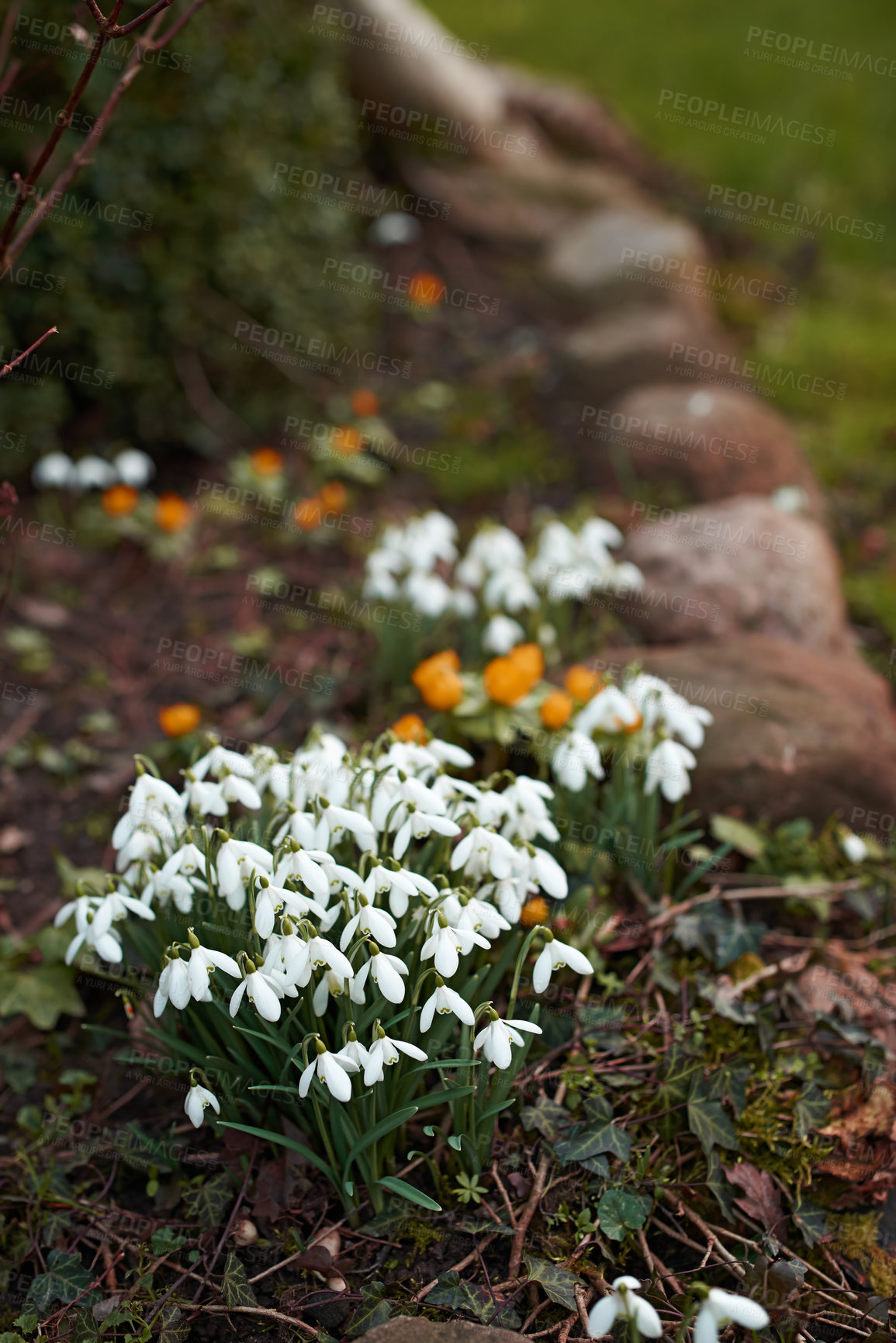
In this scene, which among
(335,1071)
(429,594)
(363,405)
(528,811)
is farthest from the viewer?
(363,405)

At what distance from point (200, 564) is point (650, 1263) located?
3012mm

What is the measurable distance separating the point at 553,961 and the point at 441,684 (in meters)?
0.96

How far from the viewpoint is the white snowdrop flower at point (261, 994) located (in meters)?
1.53

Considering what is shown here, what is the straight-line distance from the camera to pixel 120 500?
374cm

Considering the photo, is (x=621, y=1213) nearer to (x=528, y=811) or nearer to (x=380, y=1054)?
(x=380, y=1054)

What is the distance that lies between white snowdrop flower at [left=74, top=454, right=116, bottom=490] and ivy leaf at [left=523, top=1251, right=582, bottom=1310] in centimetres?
310

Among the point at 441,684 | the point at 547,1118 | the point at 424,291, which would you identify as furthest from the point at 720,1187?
the point at 424,291

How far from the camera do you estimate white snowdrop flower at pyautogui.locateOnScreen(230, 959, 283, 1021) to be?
153 cm

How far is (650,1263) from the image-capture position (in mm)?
1670

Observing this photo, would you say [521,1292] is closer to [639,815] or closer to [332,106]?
[639,815]

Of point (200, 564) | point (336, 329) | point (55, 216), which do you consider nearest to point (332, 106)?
point (336, 329)

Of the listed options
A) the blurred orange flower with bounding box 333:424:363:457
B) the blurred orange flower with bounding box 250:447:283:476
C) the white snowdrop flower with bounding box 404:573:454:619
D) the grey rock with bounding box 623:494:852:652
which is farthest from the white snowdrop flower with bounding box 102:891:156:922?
the blurred orange flower with bounding box 333:424:363:457

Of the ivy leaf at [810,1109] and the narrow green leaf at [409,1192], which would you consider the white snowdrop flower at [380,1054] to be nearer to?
the narrow green leaf at [409,1192]

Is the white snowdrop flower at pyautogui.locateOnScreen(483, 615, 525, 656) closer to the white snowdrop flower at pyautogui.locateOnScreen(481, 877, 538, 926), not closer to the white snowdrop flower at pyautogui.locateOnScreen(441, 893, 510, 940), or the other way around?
the white snowdrop flower at pyautogui.locateOnScreen(481, 877, 538, 926)
